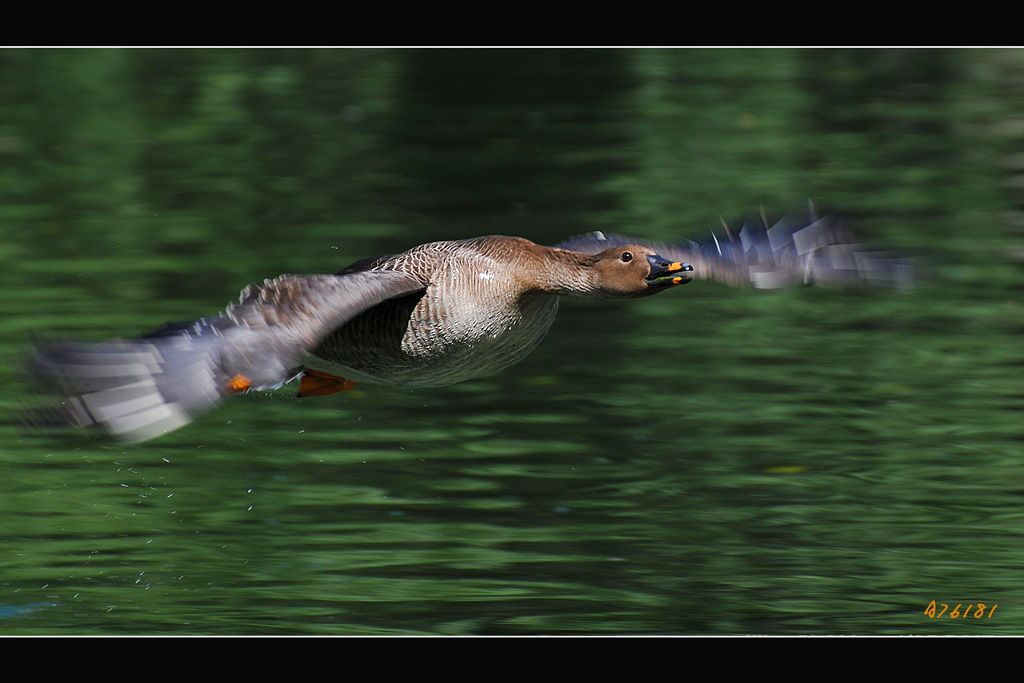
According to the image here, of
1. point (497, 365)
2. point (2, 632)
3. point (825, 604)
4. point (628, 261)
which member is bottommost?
point (825, 604)

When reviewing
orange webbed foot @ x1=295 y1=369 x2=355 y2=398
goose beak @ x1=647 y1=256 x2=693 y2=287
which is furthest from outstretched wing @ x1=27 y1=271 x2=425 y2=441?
orange webbed foot @ x1=295 y1=369 x2=355 y2=398

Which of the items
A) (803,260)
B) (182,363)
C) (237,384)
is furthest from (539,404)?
(182,363)

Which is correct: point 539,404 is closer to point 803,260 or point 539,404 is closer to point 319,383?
point 319,383

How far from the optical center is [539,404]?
42.0 ft

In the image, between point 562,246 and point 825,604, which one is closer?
point 825,604

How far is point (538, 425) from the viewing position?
40.5ft

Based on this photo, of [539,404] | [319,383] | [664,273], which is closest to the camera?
[664,273]

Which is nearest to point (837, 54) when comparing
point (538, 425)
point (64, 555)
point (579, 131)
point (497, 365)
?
point (579, 131)

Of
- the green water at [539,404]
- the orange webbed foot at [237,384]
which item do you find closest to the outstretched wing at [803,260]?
the green water at [539,404]

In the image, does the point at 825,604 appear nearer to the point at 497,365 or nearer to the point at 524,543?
the point at 524,543

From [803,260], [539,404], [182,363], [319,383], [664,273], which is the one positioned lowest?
[539,404]

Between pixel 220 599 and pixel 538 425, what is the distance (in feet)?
11.9

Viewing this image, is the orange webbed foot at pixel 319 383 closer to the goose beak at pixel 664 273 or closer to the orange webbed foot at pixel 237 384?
the goose beak at pixel 664 273

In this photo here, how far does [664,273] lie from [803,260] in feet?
3.90
